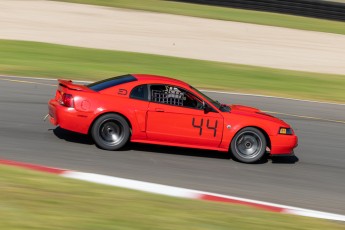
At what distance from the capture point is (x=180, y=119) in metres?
11.8

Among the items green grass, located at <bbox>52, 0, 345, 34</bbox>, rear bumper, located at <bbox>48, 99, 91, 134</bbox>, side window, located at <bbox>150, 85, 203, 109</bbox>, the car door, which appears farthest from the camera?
green grass, located at <bbox>52, 0, 345, 34</bbox>

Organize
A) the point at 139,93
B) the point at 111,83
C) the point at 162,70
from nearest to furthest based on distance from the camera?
the point at 139,93 < the point at 111,83 < the point at 162,70

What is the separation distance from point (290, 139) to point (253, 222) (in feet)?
15.1

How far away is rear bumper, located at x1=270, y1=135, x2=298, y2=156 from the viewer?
1211 centimetres

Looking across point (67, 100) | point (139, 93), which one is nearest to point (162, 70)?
point (139, 93)

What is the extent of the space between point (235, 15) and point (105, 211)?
83.2ft

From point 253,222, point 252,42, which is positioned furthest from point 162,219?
point 252,42

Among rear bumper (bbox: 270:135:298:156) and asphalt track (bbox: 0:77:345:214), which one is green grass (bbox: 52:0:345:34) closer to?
asphalt track (bbox: 0:77:345:214)

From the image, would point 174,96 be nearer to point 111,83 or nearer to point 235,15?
point 111,83

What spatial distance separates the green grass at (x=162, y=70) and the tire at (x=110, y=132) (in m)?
7.54

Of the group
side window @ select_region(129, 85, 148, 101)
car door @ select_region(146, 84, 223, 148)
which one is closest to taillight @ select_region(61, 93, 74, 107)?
side window @ select_region(129, 85, 148, 101)

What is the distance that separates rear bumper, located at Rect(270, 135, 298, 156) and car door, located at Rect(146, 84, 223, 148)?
1.00 meters

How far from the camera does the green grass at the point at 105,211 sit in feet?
23.4

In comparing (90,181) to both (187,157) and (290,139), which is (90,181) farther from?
(290,139)
